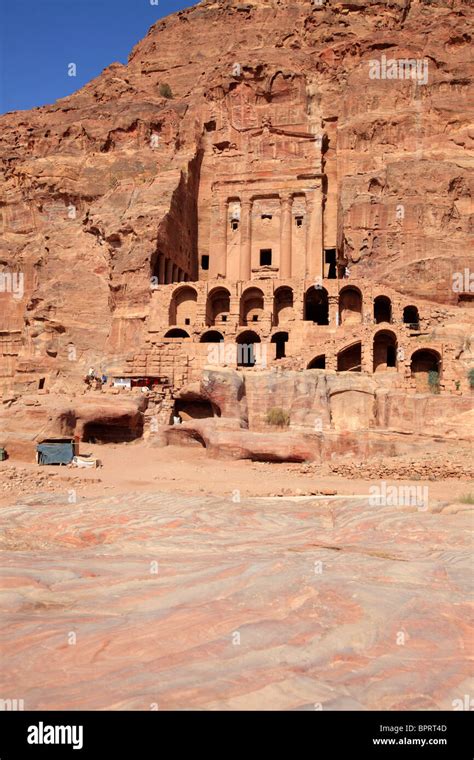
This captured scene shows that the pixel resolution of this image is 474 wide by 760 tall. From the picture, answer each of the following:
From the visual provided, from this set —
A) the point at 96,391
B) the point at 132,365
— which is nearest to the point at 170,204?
the point at 132,365

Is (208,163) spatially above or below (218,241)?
above

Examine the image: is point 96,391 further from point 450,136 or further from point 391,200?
point 450,136

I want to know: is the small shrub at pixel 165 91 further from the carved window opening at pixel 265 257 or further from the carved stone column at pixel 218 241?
the carved window opening at pixel 265 257

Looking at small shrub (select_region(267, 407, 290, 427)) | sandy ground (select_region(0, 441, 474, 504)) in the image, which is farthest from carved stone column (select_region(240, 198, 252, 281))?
sandy ground (select_region(0, 441, 474, 504))

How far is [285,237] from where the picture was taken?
47.1 metres

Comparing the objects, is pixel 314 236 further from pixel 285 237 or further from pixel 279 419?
pixel 279 419

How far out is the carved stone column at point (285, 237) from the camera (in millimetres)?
46344

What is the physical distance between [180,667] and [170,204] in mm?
42188

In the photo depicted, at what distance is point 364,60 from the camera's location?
49.8 m

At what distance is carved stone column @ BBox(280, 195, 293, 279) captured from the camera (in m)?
46.3

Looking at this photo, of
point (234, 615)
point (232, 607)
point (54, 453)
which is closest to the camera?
point (234, 615)

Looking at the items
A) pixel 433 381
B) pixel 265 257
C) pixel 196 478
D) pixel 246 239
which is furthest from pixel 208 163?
pixel 196 478

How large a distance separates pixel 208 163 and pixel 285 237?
12256 millimetres

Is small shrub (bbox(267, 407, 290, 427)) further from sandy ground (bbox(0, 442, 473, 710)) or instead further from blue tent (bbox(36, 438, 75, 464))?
sandy ground (bbox(0, 442, 473, 710))
